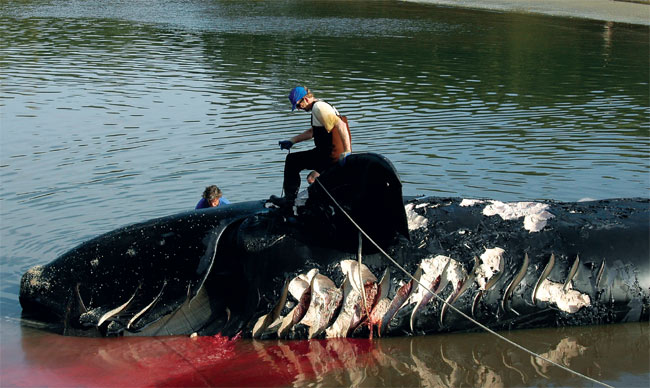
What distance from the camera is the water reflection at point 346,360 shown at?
8820 millimetres

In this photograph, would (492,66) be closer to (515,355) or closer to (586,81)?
(586,81)

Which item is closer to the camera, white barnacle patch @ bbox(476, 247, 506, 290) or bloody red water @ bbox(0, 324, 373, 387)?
bloody red water @ bbox(0, 324, 373, 387)

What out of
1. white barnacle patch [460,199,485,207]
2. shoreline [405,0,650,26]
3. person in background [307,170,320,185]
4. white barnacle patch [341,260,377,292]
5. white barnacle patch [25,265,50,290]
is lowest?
white barnacle patch [25,265,50,290]

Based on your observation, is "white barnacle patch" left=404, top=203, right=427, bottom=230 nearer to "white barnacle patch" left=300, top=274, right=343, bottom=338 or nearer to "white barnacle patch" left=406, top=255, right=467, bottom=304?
"white barnacle patch" left=406, top=255, right=467, bottom=304

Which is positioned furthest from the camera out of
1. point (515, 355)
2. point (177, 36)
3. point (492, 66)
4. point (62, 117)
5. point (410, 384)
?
point (177, 36)

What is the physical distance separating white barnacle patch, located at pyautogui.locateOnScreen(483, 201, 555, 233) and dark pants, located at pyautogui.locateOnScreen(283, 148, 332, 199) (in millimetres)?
2211

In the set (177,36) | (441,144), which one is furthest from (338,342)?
(177,36)

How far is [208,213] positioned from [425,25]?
33130 millimetres

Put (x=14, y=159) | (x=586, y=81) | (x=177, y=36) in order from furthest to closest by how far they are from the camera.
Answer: (x=177, y=36) → (x=586, y=81) → (x=14, y=159)

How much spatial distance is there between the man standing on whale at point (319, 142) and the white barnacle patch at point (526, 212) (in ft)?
6.28

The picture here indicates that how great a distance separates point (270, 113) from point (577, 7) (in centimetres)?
3408

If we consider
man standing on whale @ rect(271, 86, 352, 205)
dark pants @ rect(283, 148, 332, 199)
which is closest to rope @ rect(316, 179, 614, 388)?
man standing on whale @ rect(271, 86, 352, 205)

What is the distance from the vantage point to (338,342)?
965 cm

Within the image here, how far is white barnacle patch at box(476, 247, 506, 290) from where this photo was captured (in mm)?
9469
